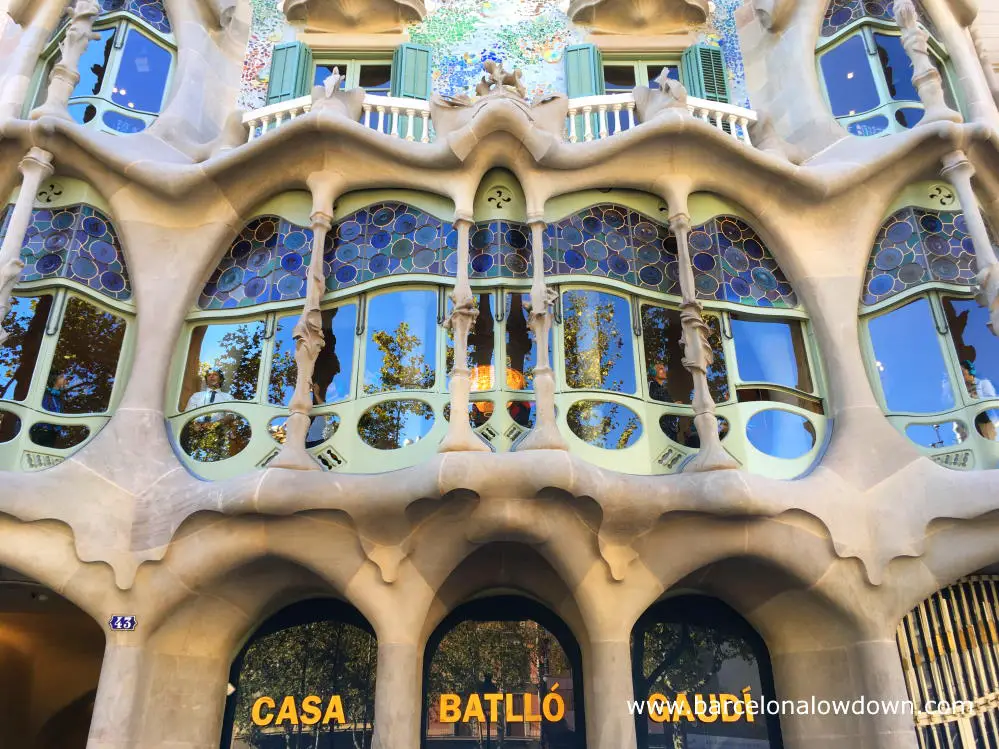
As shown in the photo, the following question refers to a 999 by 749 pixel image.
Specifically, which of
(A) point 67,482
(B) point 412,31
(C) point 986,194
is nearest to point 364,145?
(B) point 412,31

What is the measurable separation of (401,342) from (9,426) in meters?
4.10

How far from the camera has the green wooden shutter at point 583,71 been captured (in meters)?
10.9

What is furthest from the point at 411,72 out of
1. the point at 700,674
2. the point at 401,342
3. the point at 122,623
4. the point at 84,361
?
the point at 700,674

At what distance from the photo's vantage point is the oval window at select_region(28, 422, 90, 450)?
26.7 feet

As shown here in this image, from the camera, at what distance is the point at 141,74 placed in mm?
10328

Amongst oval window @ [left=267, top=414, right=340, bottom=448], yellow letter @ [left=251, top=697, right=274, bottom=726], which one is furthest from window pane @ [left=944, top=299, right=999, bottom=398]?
yellow letter @ [left=251, top=697, right=274, bottom=726]

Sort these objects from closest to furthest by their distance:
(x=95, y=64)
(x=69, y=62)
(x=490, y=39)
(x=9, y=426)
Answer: (x=9, y=426), (x=69, y=62), (x=95, y=64), (x=490, y=39)

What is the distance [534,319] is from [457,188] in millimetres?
1902

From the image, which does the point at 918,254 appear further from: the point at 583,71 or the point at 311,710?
the point at 311,710

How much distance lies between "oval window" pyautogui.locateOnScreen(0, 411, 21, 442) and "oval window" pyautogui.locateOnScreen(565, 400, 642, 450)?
5.67 m

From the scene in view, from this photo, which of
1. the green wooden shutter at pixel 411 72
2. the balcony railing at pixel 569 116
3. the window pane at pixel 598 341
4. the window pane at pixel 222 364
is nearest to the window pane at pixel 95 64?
the balcony railing at pixel 569 116

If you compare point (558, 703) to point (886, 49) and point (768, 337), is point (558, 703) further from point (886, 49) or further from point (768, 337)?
point (886, 49)

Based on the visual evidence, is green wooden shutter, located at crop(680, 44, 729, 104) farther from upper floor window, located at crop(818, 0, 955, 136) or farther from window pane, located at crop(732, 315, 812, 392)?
window pane, located at crop(732, 315, 812, 392)

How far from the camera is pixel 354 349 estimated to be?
8.57 m
